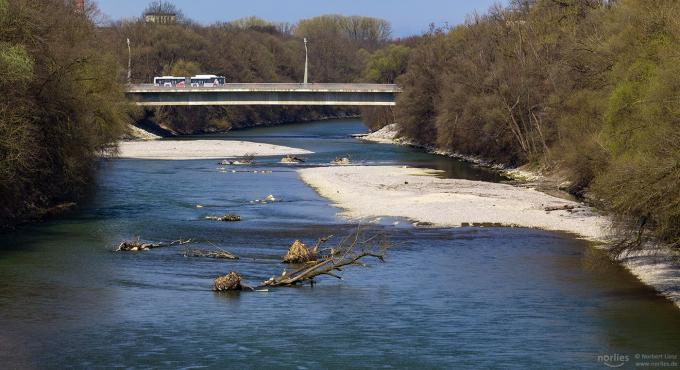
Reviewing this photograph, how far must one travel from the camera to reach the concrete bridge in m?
127

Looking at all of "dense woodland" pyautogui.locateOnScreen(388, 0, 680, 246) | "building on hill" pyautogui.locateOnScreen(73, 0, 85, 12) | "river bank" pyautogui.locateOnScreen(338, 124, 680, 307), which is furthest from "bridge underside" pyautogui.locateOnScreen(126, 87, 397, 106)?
"river bank" pyautogui.locateOnScreen(338, 124, 680, 307)

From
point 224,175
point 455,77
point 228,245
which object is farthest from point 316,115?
point 228,245

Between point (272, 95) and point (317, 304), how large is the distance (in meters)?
95.7

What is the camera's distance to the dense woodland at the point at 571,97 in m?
35.8

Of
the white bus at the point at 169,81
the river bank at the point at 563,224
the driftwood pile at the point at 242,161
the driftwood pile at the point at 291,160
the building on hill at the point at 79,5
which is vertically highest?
the building on hill at the point at 79,5

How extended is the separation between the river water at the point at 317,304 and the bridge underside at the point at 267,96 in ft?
243

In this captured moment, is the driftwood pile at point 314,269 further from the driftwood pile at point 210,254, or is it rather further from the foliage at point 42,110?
the foliage at point 42,110

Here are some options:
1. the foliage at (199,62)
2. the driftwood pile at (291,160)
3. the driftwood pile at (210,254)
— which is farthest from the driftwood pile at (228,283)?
the foliage at (199,62)

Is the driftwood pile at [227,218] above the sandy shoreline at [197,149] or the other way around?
the other way around

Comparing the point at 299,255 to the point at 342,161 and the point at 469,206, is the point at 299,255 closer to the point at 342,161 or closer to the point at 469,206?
the point at 469,206

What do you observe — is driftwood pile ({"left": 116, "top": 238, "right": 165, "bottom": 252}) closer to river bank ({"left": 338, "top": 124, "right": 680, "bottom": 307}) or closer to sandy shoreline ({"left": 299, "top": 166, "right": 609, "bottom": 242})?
sandy shoreline ({"left": 299, "top": 166, "right": 609, "bottom": 242})

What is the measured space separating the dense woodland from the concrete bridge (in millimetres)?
7987

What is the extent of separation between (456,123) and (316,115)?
9351cm

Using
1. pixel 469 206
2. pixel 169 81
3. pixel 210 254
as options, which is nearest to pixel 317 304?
pixel 210 254
